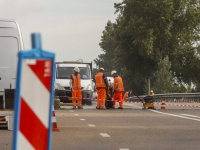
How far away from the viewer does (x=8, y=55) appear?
1362cm

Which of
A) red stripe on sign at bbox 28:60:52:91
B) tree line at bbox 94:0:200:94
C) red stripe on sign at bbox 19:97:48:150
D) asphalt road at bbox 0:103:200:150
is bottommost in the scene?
asphalt road at bbox 0:103:200:150

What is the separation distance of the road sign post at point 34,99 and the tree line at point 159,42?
2242 inches

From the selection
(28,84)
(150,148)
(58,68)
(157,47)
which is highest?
(157,47)

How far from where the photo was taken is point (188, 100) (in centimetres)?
4331

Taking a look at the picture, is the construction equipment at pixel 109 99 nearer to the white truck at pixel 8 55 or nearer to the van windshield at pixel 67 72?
the van windshield at pixel 67 72

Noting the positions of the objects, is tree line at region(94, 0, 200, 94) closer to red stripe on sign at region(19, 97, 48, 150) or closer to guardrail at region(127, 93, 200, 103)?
guardrail at region(127, 93, 200, 103)

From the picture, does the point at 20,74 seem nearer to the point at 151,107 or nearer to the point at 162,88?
the point at 151,107

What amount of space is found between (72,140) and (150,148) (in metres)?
1.82

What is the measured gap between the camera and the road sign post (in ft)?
13.4

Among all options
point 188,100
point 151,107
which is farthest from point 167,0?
point 151,107

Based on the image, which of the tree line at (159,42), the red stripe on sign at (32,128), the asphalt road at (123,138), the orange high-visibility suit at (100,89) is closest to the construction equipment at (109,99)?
the orange high-visibility suit at (100,89)

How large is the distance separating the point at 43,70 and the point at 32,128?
16.4 inches

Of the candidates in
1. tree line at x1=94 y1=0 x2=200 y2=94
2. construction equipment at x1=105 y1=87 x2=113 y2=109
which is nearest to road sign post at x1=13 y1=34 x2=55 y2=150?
construction equipment at x1=105 y1=87 x2=113 y2=109

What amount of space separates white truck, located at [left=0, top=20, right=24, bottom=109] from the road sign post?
948cm
